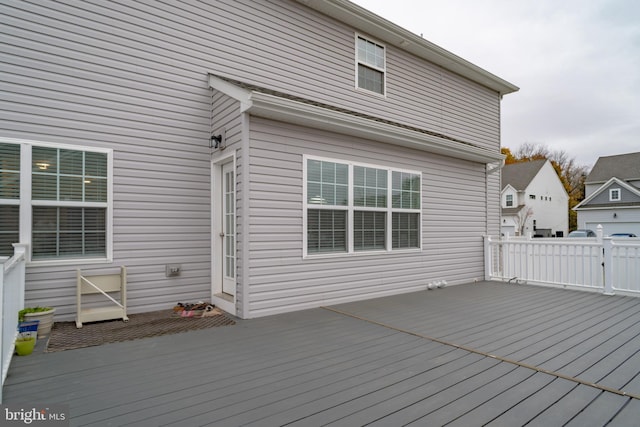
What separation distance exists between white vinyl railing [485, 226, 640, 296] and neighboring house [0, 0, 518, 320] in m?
2.19

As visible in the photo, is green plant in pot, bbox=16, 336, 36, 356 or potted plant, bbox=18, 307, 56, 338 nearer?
green plant in pot, bbox=16, 336, 36, 356

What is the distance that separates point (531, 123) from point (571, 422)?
41840mm

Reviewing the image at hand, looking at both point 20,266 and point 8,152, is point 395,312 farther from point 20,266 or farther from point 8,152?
point 8,152

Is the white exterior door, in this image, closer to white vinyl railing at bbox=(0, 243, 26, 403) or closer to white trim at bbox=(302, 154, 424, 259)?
white trim at bbox=(302, 154, 424, 259)

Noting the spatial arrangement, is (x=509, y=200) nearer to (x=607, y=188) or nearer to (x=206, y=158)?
(x=607, y=188)

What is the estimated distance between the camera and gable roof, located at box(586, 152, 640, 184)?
22.4m

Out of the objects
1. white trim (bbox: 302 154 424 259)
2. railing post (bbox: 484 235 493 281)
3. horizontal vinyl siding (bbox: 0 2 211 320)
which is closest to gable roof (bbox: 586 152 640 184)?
railing post (bbox: 484 235 493 281)

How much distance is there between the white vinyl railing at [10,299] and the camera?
2.20m

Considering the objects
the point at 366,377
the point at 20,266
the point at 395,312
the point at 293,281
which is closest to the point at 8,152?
the point at 20,266

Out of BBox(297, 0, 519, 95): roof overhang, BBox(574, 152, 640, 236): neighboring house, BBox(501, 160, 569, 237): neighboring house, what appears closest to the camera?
BBox(297, 0, 519, 95): roof overhang

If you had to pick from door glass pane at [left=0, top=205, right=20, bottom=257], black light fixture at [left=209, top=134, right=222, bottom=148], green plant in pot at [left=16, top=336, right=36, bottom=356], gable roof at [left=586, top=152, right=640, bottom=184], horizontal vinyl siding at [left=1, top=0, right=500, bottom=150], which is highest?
gable roof at [left=586, top=152, right=640, bottom=184]

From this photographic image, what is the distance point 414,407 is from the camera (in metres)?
2.06

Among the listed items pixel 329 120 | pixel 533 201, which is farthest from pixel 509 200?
pixel 329 120

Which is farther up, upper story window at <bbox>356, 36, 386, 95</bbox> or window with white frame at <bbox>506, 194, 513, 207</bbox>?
upper story window at <bbox>356, 36, 386, 95</bbox>
